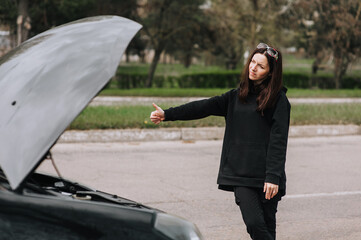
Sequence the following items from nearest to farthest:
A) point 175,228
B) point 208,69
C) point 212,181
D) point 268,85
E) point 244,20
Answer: point 175,228, point 268,85, point 212,181, point 244,20, point 208,69

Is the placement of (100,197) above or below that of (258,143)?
below

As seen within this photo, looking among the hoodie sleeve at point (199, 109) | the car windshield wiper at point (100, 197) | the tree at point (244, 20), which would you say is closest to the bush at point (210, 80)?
the tree at point (244, 20)

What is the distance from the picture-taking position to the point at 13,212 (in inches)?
86.5

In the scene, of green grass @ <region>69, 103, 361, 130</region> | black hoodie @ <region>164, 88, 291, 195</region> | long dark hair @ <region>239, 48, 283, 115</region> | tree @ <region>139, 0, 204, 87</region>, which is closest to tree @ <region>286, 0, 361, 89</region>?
tree @ <region>139, 0, 204, 87</region>

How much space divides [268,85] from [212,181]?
3.93 meters

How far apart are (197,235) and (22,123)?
2.65 ft

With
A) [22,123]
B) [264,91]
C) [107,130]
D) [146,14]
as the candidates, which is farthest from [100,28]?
[146,14]

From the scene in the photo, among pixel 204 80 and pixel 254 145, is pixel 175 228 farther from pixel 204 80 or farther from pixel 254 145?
pixel 204 80

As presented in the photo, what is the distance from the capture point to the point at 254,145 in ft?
11.2

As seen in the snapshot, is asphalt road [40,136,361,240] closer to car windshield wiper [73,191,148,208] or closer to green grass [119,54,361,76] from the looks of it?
car windshield wiper [73,191,148,208]

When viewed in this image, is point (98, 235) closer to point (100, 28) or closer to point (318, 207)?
point (100, 28)

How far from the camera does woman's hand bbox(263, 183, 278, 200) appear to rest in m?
3.32

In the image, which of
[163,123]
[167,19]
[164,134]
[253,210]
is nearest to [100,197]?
[253,210]

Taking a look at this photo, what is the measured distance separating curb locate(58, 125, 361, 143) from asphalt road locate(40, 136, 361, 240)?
215 mm
